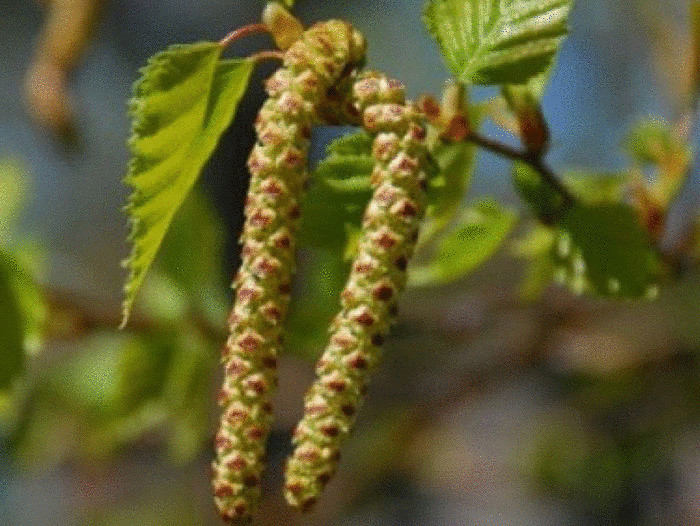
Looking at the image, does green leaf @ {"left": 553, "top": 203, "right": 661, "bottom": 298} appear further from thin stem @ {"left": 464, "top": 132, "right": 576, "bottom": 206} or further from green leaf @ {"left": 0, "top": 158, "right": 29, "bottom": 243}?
green leaf @ {"left": 0, "top": 158, "right": 29, "bottom": 243}

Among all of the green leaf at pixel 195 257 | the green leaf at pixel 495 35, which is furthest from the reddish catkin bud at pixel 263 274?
the green leaf at pixel 195 257

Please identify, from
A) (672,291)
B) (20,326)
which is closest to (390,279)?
(20,326)

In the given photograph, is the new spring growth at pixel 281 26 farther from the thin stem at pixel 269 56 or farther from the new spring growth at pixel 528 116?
the new spring growth at pixel 528 116

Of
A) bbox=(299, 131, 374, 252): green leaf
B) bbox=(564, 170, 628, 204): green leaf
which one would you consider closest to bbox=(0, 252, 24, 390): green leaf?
bbox=(299, 131, 374, 252): green leaf

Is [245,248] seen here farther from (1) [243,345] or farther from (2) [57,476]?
(2) [57,476]

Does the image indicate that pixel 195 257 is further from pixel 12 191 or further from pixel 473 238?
pixel 473 238

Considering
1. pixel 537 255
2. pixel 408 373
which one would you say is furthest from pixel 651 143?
pixel 408 373

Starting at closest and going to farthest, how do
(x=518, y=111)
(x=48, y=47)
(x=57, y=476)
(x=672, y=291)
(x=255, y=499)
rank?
(x=255, y=499)
(x=518, y=111)
(x=48, y=47)
(x=672, y=291)
(x=57, y=476)
